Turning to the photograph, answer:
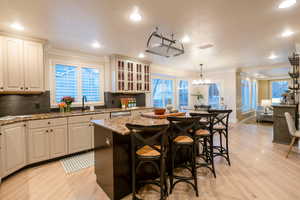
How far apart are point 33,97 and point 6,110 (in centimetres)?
52

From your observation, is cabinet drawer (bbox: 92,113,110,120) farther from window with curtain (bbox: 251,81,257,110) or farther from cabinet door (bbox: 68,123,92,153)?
window with curtain (bbox: 251,81,257,110)

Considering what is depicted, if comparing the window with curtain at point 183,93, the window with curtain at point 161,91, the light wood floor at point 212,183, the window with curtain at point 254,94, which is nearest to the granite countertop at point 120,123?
the light wood floor at point 212,183

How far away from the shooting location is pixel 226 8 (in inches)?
84.8

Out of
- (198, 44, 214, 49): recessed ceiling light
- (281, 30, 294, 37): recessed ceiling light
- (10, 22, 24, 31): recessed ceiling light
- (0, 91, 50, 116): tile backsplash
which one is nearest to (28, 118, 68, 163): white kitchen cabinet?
(0, 91, 50, 116): tile backsplash

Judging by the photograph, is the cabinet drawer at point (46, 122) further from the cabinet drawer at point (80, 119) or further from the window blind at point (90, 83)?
the window blind at point (90, 83)

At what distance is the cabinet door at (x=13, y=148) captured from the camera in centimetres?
237

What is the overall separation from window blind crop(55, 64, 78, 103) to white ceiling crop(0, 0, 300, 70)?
575 mm

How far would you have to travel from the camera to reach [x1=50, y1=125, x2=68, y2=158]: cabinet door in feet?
9.94

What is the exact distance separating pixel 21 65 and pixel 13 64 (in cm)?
12

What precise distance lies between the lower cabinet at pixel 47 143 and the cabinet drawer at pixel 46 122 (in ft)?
0.21

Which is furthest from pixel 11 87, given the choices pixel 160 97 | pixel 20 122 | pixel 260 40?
pixel 260 40

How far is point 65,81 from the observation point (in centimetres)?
390

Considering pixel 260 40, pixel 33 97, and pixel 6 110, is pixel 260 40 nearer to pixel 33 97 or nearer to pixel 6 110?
pixel 33 97

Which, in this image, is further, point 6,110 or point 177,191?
point 6,110
